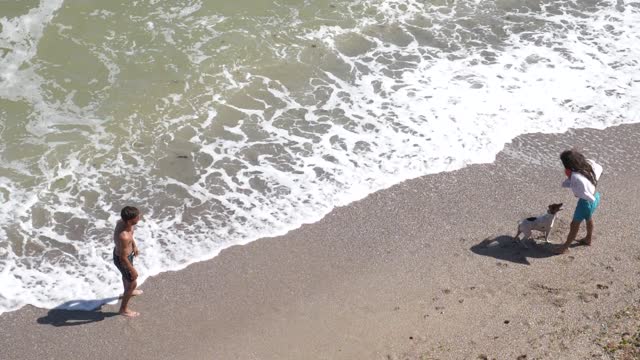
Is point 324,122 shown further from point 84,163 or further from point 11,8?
point 11,8

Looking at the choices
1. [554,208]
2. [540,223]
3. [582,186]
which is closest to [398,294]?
[540,223]

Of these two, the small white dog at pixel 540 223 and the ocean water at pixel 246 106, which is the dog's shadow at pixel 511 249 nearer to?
the small white dog at pixel 540 223

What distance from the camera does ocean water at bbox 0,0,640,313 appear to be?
9305 mm

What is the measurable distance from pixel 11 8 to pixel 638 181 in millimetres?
11324

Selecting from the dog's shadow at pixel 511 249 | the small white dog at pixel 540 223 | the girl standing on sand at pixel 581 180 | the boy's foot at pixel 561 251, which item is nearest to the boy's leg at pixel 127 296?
the dog's shadow at pixel 511 249

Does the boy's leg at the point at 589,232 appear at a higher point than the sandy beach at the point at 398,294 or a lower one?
higher

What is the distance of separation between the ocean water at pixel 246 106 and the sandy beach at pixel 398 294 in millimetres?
400

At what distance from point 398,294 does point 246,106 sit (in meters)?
4.80

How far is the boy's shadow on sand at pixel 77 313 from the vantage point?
789 cm

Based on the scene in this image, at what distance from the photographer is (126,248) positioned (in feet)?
25.3

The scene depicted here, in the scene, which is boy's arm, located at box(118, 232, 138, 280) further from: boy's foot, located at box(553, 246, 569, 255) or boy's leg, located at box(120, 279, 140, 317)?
boy's foot, located at box(553, 246, 569, 255)

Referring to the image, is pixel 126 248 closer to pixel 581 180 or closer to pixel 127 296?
pixel 127 296

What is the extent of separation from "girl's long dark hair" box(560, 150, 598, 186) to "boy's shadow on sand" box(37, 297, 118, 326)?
5.27 metres

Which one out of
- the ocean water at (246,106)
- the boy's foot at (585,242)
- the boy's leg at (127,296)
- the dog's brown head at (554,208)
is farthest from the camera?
the ocean water at (246,106)
